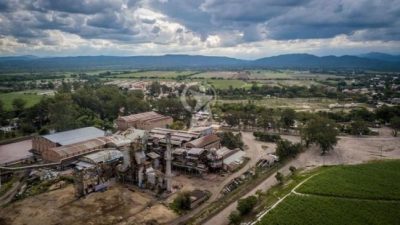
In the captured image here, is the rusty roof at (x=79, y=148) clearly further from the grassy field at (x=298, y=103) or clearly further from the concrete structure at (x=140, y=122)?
the grassy field at (x=298, y=103)

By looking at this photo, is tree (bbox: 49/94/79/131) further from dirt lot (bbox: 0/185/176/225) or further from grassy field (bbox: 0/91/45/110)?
grassy field (bbox: 0/91/45/110)

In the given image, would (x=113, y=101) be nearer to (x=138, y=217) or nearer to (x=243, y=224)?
(x=138, y=217)

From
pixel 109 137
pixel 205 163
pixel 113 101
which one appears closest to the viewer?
pixel 205 163

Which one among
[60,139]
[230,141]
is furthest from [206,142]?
[60,139]

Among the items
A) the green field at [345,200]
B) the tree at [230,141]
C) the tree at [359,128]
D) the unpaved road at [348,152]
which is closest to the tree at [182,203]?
the green field at [345,200]

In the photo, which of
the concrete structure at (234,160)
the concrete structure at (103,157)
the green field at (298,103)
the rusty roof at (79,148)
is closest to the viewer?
the concrete structure at (103,157)

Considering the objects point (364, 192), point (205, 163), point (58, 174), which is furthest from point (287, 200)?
point (58, 174)
